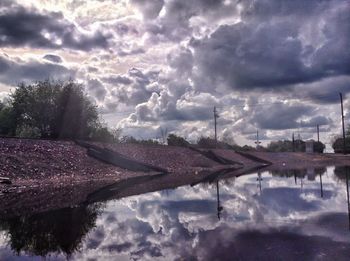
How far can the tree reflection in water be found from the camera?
33.4 feet

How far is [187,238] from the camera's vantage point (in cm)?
1061

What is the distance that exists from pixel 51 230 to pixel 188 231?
432 cm

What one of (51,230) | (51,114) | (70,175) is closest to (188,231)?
(51,230)

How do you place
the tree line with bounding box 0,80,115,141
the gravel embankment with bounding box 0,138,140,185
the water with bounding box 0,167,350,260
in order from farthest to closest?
the tree line with bounding box 0,80,115,141 → the gravel embankment with bounding box 0,138,140,185 → the water with bounding box 0,167,350,260

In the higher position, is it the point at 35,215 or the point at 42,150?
the point at 42,150

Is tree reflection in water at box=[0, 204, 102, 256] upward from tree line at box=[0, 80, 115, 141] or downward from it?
downward

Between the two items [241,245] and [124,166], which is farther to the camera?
[124,166]

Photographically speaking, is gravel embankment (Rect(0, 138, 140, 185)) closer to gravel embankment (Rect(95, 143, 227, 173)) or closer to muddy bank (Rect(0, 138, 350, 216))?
muddy bank (Rect(0, 138, 350, 216))

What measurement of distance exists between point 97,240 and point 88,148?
104 ft

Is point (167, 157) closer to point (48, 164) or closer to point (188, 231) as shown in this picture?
point (48, 164)

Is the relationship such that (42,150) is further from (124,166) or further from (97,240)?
(97,240)

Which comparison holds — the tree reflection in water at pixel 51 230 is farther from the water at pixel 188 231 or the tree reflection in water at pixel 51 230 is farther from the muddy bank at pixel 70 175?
the muddy bank at pixel 70 175

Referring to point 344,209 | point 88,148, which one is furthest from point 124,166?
point 344,209

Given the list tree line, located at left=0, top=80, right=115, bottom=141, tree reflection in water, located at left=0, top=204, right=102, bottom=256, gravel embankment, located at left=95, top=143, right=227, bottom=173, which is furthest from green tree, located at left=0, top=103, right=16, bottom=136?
tree reflection in water, located at left=0, top=204, right=102, bottom=256
